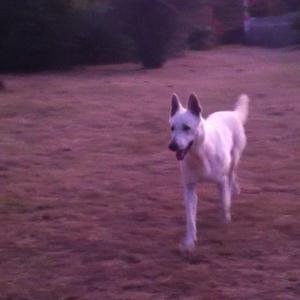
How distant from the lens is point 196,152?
667 cm

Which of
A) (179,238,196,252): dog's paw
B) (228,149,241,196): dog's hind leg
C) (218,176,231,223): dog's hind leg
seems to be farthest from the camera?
(228,149,241,196): dog's hind leg

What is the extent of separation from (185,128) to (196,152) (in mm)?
240

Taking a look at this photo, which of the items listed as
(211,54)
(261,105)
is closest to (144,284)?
(261,105)

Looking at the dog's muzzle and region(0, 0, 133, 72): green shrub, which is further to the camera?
region(0, 0, 133, 72): green shrub

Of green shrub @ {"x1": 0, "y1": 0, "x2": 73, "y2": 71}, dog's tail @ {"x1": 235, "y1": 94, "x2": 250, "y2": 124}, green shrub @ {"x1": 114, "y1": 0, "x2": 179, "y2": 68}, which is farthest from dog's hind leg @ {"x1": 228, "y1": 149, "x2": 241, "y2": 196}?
green shrub @ {"x1": 0, "y1": 0, "x2": 73, "y2": 71}

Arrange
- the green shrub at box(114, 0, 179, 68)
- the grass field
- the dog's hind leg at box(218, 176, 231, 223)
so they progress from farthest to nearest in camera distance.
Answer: the green shrub at box(114, 0, 179, 68), the dog's hind leg at box(218, 176, 231, 223), the grass field

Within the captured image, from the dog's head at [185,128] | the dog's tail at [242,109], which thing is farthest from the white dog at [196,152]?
the dog's tail at [242,109]

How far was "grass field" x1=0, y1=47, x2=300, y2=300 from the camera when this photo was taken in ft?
18.6

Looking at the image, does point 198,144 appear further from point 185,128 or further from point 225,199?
point 225,199

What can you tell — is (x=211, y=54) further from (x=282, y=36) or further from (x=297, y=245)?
(x=297, y=245)

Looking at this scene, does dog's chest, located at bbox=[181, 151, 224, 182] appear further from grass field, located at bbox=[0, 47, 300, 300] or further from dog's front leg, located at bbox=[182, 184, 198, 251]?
grass field, located at bbox=[0, 47, 300, 300]

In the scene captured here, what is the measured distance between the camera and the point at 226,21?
3625 cm

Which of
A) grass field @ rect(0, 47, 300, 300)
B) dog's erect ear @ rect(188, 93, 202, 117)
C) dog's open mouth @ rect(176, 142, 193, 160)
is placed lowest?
grass field @ rect(0, 47, 300, 300)

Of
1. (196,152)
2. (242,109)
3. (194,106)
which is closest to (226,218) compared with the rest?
(196,152)
